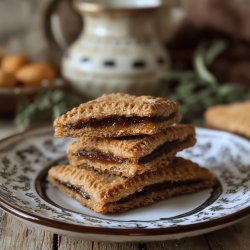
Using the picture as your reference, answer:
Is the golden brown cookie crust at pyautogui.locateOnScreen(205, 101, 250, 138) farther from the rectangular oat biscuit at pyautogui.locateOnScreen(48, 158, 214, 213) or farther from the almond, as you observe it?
the almond

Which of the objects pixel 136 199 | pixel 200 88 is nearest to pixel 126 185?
pixel 136 199

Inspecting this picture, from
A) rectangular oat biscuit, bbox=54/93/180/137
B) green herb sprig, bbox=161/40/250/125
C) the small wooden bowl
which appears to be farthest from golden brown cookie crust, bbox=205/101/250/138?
the small wooden bowl

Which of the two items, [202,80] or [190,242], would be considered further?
[202,80]

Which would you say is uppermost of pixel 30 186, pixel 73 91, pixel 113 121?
pixel 113 121

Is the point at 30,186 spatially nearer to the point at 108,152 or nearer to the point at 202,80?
the point at 108,152

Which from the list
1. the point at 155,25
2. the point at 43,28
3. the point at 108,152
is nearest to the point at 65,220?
the point at 108,152

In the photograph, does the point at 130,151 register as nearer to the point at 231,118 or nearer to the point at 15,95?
the point at 231,118
